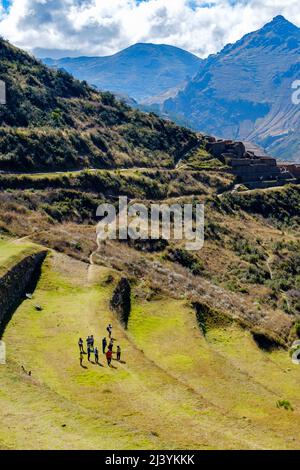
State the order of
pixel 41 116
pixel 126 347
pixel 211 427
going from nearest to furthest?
pixel 211 427
pixel 126 347
pixel 41 116

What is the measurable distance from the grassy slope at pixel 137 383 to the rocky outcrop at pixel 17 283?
82cm

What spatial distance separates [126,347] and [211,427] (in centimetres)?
1112

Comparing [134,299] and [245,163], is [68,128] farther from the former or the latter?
[134,299]

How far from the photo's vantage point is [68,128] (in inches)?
4350

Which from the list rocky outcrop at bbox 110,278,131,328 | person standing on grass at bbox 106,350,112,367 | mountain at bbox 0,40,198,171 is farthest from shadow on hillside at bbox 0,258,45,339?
mountain at bbox 0,40,198,171

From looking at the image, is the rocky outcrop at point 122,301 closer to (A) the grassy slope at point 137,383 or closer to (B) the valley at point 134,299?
(B) the valley at point 134,299

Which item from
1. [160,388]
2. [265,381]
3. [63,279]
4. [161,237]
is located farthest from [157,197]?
[160,388]

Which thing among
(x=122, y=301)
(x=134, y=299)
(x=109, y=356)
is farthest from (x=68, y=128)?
(x=109, y=356)

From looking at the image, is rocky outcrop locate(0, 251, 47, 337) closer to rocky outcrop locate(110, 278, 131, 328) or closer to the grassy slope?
the grassy slope

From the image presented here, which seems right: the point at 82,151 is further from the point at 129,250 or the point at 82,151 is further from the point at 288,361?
the point at 288,361

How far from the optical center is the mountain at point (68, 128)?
9275cm

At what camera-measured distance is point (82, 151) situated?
10456cm

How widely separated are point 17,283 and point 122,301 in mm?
10037

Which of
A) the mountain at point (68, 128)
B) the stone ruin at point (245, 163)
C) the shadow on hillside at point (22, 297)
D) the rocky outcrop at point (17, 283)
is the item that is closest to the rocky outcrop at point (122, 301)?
the shadow on hillside at point (22, 297)
